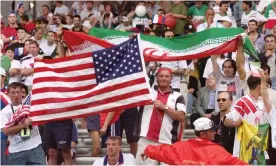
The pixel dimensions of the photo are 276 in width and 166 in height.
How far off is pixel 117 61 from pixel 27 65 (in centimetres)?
569

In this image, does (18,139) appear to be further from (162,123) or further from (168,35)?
(168,35)

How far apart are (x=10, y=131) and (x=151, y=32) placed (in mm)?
5484

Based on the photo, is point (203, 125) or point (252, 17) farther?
point (252, 17)

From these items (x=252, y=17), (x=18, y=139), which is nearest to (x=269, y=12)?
(x=252, y=17)

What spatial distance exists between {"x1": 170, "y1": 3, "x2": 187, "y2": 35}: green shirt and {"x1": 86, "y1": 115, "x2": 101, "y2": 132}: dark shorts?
5.61 meters

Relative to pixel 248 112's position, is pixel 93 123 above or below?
below

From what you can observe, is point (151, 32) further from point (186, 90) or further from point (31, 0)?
point (31, 0)

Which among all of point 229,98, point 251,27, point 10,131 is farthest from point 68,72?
point 251,27

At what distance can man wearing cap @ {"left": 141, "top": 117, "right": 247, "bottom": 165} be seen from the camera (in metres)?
12.4

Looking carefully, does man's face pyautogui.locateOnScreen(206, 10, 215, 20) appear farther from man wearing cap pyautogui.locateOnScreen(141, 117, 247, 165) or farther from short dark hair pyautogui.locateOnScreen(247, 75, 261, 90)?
man wearing cap pyautogui.locateOnScreen(141, 117, 247, 165)

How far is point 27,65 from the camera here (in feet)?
65.5

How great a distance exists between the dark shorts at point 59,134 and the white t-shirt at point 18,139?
93 cm

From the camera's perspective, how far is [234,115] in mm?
14133

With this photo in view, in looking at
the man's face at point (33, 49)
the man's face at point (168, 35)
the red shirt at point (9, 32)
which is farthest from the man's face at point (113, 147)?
the red shirt at point (9, 32)
